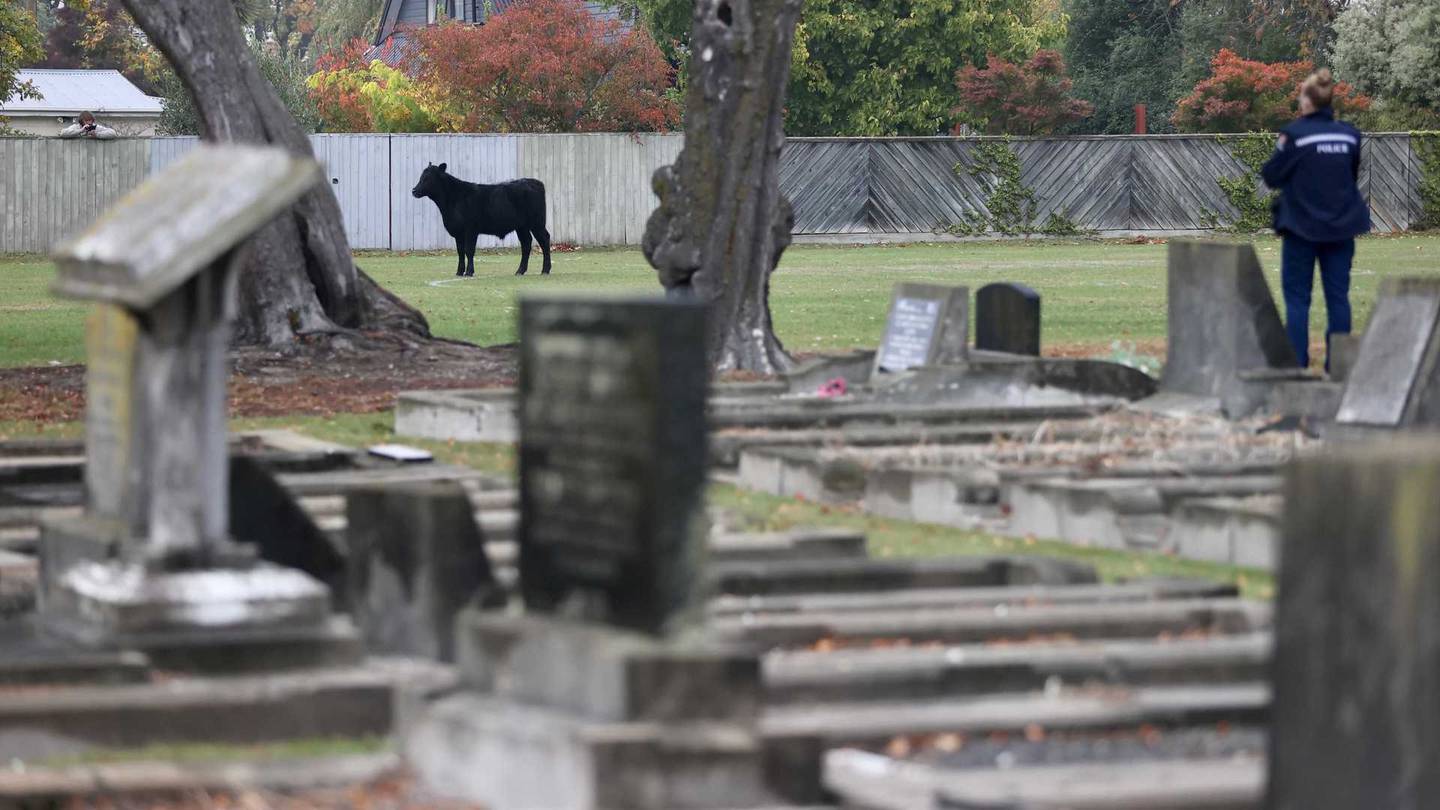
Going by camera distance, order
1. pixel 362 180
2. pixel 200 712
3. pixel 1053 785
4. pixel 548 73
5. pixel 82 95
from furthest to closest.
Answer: pixel 82 95
pixel 548 73
pixel 362 180
pixel 200 712
pixel 1053 785

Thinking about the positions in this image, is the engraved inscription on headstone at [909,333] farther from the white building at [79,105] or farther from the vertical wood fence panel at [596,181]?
the white building at [79,105]

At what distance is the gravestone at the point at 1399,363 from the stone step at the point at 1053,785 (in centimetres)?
636

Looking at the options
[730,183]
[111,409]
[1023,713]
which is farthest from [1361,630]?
[730,183]

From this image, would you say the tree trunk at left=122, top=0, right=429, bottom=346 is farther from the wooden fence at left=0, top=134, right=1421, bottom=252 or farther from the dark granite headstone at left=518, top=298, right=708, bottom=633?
the wooden fence at left=0, top=134, right=1421, bottom=252

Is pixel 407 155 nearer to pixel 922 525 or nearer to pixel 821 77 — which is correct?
pixel 821 77

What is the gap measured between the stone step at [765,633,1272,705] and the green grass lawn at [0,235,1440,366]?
1234cm

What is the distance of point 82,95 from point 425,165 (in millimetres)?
27658

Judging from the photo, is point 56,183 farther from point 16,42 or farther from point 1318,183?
point 1318,183

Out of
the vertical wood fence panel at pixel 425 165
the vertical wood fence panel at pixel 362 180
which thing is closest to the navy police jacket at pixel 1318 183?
the vertical wood fence panel at pixel 425 165

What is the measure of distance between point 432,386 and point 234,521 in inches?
377

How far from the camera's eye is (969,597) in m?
8.87

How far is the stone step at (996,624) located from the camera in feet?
26.6

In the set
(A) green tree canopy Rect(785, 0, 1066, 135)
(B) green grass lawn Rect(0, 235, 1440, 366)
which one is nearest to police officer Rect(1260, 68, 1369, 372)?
(B) green grass lawn Rect(0, 235, 1440, 366)

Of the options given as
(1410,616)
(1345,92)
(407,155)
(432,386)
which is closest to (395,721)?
(1410,616)
